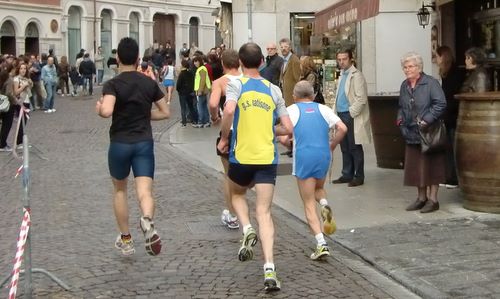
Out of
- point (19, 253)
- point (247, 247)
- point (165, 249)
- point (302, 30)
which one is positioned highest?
point (302, 30)

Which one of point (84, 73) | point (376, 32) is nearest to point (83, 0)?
point (84, 73)

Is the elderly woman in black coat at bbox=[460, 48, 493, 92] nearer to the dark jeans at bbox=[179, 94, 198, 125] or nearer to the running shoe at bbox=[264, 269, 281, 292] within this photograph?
the running shoe at bbox=[264, 269, 281, 292]

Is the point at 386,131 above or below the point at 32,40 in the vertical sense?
below

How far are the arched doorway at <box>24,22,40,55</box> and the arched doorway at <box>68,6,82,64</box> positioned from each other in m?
2.42

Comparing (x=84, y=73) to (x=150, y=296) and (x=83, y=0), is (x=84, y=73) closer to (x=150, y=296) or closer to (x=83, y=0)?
(x=83, y=0)

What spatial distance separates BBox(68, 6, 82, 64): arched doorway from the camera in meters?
42.1

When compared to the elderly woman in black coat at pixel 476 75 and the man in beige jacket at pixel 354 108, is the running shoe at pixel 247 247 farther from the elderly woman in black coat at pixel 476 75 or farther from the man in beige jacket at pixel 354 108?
the man in beige jacket at pixel 354 108

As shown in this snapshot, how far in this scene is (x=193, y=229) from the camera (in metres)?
8.22

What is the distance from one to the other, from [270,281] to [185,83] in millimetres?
14398

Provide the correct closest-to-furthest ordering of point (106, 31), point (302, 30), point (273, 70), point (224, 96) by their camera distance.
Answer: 1. point (224, 96)
2. point (273, 70)
3. point (302, 30)
4. point (106, 31)

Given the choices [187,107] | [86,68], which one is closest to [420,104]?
[187,107]

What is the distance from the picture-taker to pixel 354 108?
10141 millimetres

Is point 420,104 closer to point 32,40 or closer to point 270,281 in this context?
point 270,281

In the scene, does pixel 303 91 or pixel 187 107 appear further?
pixel 187 107
